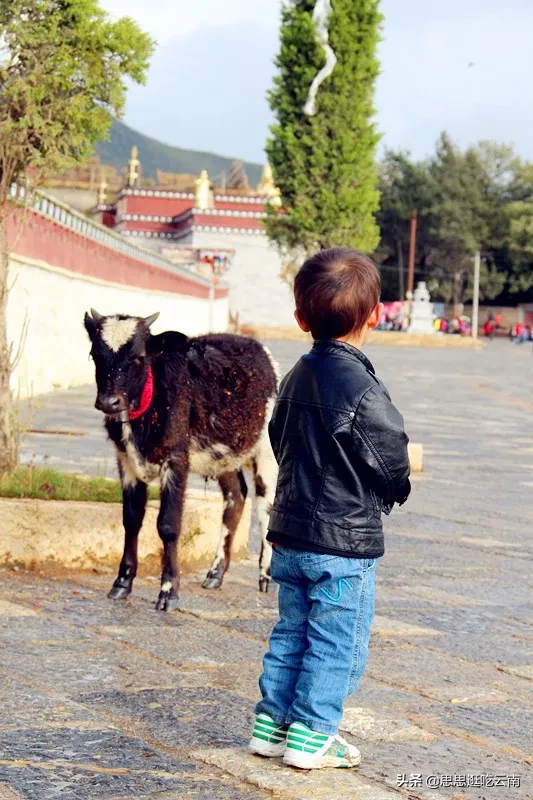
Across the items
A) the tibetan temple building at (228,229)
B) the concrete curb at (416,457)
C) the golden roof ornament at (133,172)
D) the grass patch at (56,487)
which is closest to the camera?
the grass patch at (56,487)

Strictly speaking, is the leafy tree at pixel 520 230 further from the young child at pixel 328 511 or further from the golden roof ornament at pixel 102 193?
the young child at pixel 328 511

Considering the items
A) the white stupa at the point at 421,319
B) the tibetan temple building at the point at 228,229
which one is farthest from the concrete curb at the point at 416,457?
the white stupa at the point at 421,319

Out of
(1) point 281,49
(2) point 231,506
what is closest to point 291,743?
(2) point 231,506

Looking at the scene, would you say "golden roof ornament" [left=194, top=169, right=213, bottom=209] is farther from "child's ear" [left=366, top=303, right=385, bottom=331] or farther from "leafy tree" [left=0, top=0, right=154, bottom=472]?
"child's ear" [left=366, top=303, right=385, bottom=331]

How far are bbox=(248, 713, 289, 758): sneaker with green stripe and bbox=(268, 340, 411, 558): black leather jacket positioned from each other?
0.56m

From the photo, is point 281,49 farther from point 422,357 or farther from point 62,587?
point 62,587

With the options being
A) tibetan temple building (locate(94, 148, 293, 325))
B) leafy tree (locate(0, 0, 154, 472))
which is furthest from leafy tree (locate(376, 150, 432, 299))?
leafy tree (locate(0, 0, 154, 472))

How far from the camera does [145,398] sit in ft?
20.7

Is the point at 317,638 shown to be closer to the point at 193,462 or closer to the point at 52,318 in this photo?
the point at 193,462

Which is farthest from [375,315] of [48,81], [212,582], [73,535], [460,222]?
[460,222]

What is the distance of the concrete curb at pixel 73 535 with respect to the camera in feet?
22.5

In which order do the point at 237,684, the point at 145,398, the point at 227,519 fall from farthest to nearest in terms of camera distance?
1. the point at 227,519
2. the point at 145,398
3. the point at 237,684

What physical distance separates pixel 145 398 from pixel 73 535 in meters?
1.08

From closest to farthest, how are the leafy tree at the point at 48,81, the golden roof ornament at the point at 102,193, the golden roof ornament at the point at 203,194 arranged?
the leafy tree at the point at 48,81, the golden roof ornament at the point at 203,194, the golden roof ornament at the point at 102,193
